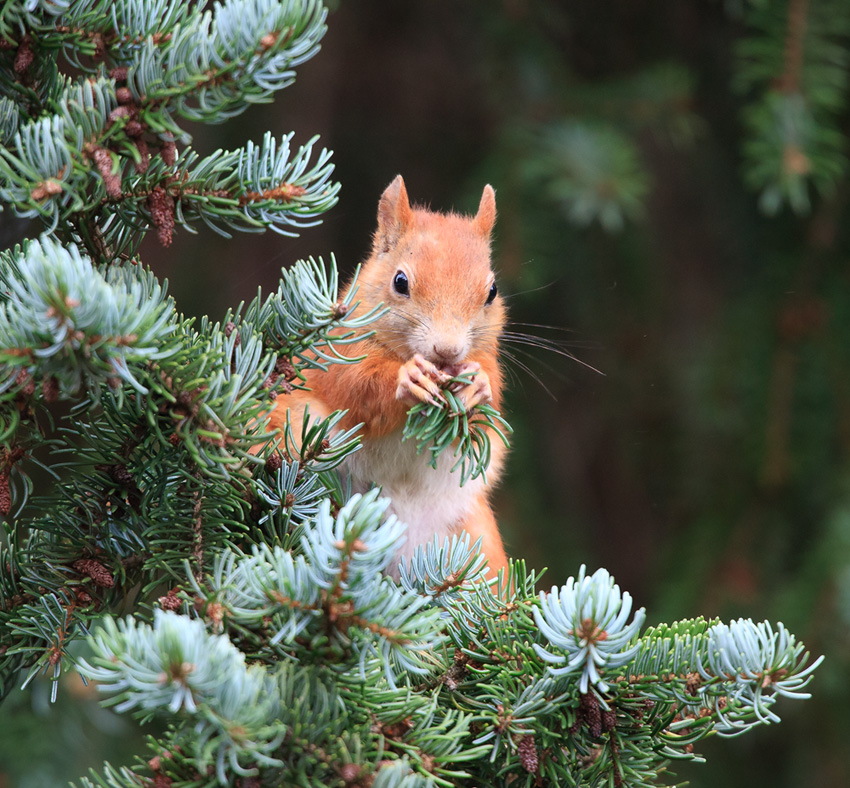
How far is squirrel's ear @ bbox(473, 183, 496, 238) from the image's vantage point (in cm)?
148

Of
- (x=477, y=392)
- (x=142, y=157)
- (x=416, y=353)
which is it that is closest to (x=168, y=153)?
(x=142, y=157)

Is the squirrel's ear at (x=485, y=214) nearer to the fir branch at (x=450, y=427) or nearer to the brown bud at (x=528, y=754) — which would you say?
the fir branch at (x=450, y=427)

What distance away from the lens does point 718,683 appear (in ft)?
2.27

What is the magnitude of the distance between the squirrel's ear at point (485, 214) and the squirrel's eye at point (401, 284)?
0.18 m

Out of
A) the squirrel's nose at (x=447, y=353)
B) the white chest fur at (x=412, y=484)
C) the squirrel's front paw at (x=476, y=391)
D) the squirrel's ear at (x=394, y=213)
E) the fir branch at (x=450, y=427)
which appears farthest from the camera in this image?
the squirrel's ear at (x=394, y=213)

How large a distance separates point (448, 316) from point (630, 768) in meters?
0.72

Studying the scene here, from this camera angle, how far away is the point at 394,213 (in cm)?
147

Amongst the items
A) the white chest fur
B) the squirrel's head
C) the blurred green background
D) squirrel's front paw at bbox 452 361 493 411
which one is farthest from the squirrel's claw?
the blurred green background

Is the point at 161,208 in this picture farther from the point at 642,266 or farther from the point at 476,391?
the point at 642,266

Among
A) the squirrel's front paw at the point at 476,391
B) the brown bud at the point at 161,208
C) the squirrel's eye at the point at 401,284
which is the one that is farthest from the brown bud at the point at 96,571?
the squirrel's eye at the point at 401,284

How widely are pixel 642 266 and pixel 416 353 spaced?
2.49 ft

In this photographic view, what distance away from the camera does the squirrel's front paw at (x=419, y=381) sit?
973 millimetres

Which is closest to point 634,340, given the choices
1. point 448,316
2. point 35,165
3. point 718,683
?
point 448,316

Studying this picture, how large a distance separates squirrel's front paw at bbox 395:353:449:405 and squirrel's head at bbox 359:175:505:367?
0.43 ft
